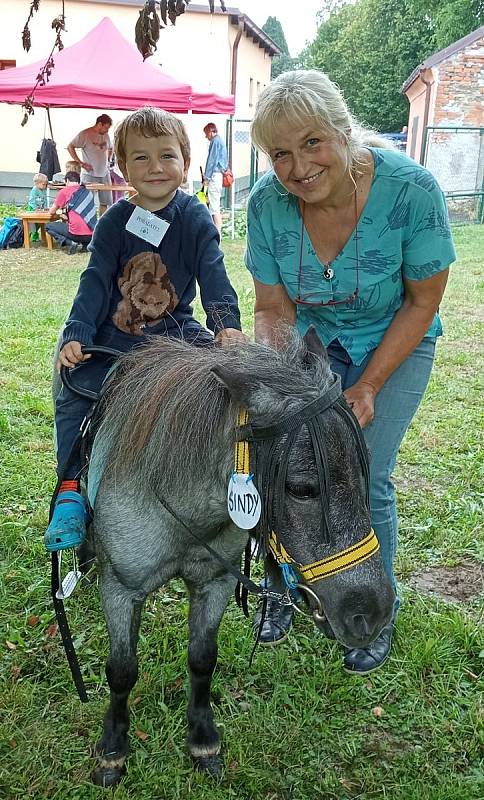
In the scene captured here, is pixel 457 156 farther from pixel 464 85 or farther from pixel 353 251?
pixel 353 251

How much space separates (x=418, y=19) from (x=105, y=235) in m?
47.9


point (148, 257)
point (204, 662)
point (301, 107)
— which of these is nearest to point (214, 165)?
point (148, 257)

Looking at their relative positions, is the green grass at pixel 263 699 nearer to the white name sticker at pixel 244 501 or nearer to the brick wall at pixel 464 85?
the white name sticker at pixel 244 501

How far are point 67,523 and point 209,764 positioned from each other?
97 cm

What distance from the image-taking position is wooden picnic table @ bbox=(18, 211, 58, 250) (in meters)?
13.0

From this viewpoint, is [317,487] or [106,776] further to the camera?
[106,776]

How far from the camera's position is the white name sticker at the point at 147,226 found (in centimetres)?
277

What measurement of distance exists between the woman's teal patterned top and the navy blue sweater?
0.22 metres

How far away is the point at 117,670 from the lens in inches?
89.4

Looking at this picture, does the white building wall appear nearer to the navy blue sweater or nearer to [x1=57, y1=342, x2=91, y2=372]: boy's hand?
the navy blue sweater

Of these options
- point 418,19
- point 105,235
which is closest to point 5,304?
point 105,235

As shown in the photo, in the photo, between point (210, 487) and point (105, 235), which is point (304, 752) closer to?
point (210, 487)

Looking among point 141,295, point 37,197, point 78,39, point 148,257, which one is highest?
point 78,39

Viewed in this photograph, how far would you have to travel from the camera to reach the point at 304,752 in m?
2.45
